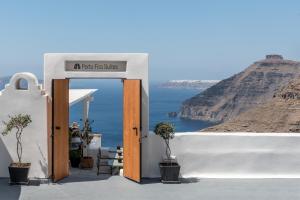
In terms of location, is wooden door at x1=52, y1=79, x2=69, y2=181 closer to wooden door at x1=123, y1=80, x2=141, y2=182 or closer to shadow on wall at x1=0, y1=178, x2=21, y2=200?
shadow on wall at x1=0, y1=178, x2=21, y2=200

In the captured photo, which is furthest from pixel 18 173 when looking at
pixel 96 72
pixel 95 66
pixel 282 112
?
pixel 282 112

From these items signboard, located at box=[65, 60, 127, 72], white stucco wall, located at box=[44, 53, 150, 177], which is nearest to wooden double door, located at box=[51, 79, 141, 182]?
white stucco wall, located at box=[44, 53, 150, 177]

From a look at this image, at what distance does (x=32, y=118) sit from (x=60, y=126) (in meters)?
0.63

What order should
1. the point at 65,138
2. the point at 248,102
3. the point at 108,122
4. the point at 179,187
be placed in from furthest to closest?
the point at 248,102 → the point at 108,122 → the point at 65,138 → the point at 179,187

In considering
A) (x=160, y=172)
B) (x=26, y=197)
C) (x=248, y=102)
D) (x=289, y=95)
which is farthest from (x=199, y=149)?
(x=248, y=102)

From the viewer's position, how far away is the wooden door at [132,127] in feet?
34.2

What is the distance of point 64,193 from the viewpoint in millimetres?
9719

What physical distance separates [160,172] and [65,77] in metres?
2.93

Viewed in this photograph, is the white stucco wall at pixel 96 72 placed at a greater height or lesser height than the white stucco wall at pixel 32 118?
greater

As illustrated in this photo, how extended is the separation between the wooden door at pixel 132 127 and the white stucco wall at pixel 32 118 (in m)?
1.72

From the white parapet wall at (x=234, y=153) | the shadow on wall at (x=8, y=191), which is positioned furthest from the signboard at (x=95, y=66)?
the shadow on wall at (x=8, y=191)

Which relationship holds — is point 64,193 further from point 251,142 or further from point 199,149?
point 251,142

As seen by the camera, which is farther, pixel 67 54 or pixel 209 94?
pixel 209 94

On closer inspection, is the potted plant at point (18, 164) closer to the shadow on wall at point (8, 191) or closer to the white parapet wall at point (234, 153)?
the shadow on wall at point (8, 191)
